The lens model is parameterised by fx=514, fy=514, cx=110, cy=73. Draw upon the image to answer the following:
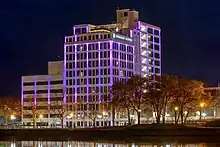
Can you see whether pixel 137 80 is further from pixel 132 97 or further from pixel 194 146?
pixel 194 146

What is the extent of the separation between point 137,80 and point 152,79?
5.13m

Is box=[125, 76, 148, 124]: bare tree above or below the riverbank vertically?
above


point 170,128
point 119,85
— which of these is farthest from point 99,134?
point 119,85

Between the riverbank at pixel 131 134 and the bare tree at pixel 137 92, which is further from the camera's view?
the bare tree at pixel 137 92

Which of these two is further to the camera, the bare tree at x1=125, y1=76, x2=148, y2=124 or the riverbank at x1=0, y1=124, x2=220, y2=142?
the bare tree at x1=125, y1=76, x2=148, y2=124

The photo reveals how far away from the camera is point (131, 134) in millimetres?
130875

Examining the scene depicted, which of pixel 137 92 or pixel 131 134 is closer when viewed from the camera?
pixel 131 134

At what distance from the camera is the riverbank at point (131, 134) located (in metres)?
116

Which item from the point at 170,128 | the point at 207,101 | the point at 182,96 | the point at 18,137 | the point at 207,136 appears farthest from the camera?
the point at 207,101

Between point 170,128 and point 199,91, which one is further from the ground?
point 199,91

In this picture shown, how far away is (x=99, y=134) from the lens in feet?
441

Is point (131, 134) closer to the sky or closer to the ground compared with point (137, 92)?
closer to the ground

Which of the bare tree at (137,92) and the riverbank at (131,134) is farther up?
the bare tree at (137,92)

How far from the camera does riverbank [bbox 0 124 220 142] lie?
11556cm
